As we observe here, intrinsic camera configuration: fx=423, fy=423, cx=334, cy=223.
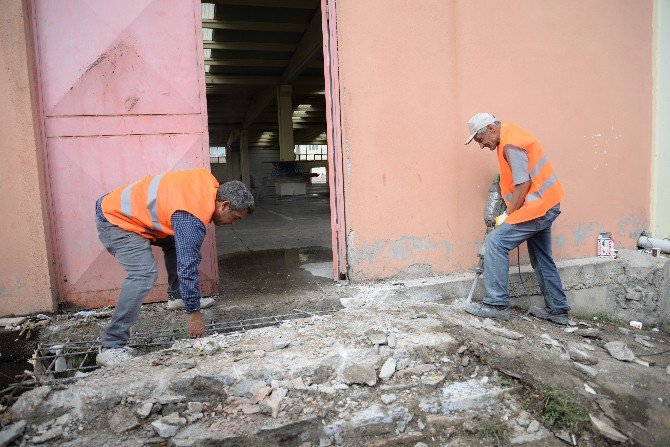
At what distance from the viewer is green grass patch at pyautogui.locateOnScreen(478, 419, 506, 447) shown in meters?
2.18

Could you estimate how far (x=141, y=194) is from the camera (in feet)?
9.24

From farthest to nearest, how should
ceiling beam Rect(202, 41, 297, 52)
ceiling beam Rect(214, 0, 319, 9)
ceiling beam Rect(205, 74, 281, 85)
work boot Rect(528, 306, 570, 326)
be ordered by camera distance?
ceiling beam Rect(205, 74, 281, 85) → ceiling beam Rect(202, 41, 297, 52) → ceiling beam Rect(214, 0, 319, 9) → work boot Rect(528, 306, 570, 326)

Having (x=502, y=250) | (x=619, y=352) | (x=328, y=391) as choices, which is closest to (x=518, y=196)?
(x=502, y=250)

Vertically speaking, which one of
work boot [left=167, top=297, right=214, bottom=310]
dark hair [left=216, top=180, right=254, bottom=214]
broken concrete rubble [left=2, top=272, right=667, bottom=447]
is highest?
dark hair [left=216, top=180, right=254, bottom=214]

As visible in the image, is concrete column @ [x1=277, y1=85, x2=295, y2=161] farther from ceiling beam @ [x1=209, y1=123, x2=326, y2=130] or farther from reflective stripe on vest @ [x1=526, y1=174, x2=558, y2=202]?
reflective stripe on vest @ [x1=526, y1=174, x2=558, y2=202]

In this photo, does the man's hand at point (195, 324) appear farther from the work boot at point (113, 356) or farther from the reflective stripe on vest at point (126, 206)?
the reflective stripe on vest at point (126, 206)

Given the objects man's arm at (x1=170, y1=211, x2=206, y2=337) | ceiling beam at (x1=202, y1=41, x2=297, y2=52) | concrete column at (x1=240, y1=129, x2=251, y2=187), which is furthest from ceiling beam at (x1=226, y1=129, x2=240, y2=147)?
man's arm at (x1=170, y1=211, x2=206, y2=337)

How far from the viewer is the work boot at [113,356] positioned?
2561 millimetres

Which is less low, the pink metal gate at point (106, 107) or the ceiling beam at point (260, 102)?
the ceiling beam at point (260, 102)

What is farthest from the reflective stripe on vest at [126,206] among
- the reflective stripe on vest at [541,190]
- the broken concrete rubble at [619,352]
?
the broken concrete rubble at [619,352]

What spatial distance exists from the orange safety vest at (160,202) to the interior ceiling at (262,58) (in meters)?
7.32

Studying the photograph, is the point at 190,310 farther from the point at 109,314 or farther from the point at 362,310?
the point at 362,310

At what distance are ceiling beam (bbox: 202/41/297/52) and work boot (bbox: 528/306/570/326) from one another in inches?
401

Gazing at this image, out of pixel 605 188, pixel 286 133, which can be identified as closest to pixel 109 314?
pixel 605 188
